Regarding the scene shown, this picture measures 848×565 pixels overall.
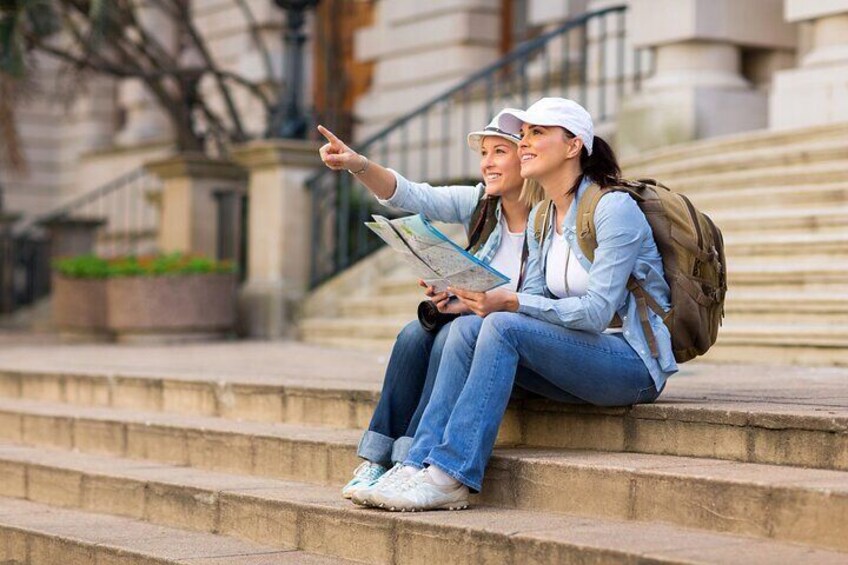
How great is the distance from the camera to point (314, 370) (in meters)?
9.55

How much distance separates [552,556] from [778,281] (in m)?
5.03

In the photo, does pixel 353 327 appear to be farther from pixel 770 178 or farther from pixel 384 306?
pixel 770 178

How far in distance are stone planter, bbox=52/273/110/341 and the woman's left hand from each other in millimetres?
9093

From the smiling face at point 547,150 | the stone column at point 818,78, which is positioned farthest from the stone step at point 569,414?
the stone column at point 818,78

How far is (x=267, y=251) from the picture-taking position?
548 inches

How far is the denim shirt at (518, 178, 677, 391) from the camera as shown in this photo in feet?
19.0

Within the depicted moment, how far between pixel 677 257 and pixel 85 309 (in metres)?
9.43

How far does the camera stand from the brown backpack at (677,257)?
19.5 feet

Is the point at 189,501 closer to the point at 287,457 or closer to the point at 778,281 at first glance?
the point at 287,457

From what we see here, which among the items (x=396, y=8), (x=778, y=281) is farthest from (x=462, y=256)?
(x=396, y=8)

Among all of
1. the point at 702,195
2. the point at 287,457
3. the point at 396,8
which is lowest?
the point at 287,457

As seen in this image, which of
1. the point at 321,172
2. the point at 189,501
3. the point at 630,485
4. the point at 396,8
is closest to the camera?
the point at 630,485

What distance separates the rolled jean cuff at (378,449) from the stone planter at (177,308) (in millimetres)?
7740

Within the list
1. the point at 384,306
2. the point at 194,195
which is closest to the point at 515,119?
the point at 384,306
